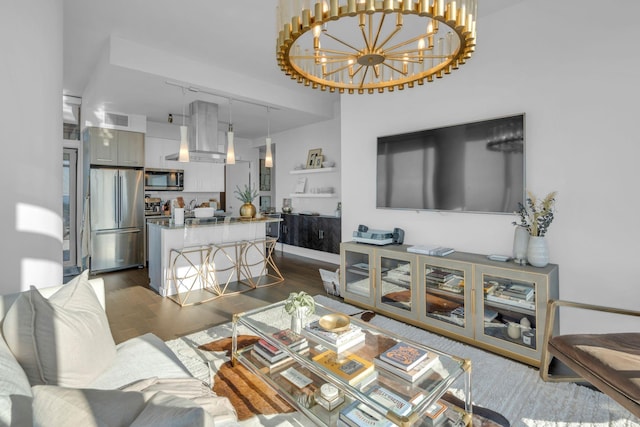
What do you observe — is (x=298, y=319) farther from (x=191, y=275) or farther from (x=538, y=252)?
(x=191, y=275)

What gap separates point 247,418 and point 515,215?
2.62m

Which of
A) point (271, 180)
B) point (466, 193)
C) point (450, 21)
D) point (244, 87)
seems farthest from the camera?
point (271, 180)

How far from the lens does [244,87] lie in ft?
14.3

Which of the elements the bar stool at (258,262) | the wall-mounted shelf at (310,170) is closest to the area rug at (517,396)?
the bar stool at (258,262)

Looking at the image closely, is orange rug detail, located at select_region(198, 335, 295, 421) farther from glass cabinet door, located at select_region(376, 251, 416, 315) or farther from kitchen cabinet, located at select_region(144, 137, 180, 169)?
kitchen cabinet, located at select_region(144, 137, 180, 169)

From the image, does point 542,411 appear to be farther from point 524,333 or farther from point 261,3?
point 261,3

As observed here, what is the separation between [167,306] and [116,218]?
255cm

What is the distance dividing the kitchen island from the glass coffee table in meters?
2.25

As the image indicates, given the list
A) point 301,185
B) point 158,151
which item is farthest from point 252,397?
point 158,151

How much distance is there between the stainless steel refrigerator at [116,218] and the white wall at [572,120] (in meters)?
5.05

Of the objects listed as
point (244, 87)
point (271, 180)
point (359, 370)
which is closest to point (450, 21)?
point (359, 370)

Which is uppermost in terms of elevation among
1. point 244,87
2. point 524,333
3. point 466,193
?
point 244,87

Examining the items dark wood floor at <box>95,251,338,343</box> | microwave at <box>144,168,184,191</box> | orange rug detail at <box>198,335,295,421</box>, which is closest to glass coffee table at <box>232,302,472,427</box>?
orange rug detail at <box>198,335,295,421</box>

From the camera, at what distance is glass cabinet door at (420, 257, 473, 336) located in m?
2.68
